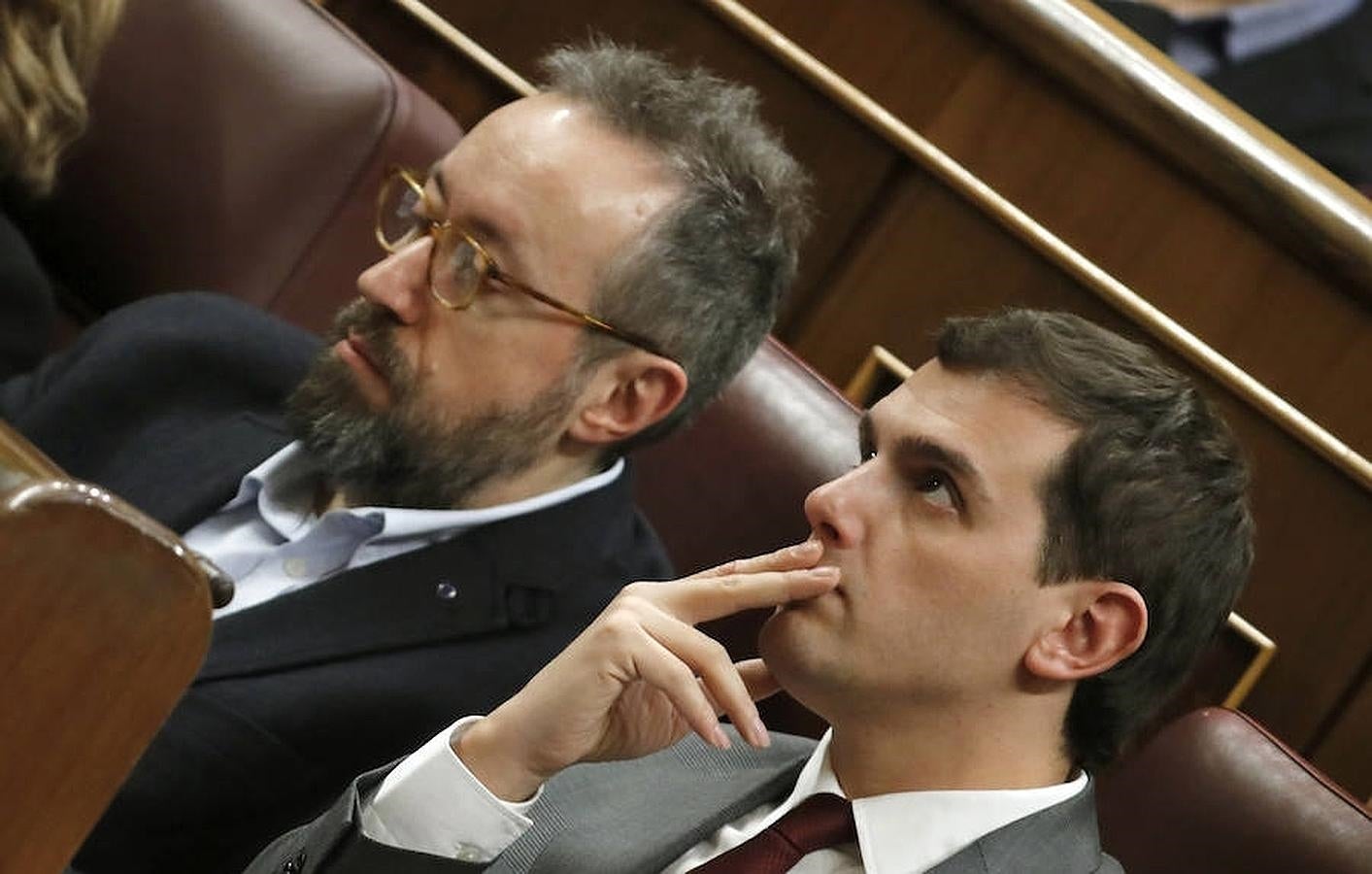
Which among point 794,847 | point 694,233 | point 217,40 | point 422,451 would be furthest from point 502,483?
point 217,40

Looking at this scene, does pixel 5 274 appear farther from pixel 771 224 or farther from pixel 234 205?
pixel 771 224

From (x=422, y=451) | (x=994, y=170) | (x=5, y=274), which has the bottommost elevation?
(x=5, y=274)

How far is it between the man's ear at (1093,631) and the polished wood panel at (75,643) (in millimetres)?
503

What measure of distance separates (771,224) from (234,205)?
1.59 feet

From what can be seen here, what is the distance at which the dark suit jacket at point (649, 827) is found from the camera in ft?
3.31

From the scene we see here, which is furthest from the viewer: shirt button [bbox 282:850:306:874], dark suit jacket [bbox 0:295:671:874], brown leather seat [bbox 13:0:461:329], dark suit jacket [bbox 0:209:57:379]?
brown leather seat [bbox 13:0:461:329]

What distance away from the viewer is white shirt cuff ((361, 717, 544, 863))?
1021mm

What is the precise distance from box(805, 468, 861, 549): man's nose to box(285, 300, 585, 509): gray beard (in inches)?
12.5

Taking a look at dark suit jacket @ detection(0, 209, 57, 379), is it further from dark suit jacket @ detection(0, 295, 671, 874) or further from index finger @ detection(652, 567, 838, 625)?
index finger @ detection(652, 567, 838, 625)

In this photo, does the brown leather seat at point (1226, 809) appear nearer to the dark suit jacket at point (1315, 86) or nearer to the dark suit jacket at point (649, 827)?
the dark suit jacket at point (649, 827)

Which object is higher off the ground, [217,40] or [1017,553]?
[1017,553]

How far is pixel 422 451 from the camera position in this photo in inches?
51.3

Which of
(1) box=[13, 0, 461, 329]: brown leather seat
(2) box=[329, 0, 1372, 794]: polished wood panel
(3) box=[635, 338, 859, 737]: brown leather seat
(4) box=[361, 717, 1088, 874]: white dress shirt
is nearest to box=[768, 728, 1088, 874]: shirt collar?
(4) box=[361, 717, 1088, 874]: white dress shirt

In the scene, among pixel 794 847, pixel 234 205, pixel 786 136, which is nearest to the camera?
pixel 794 847
